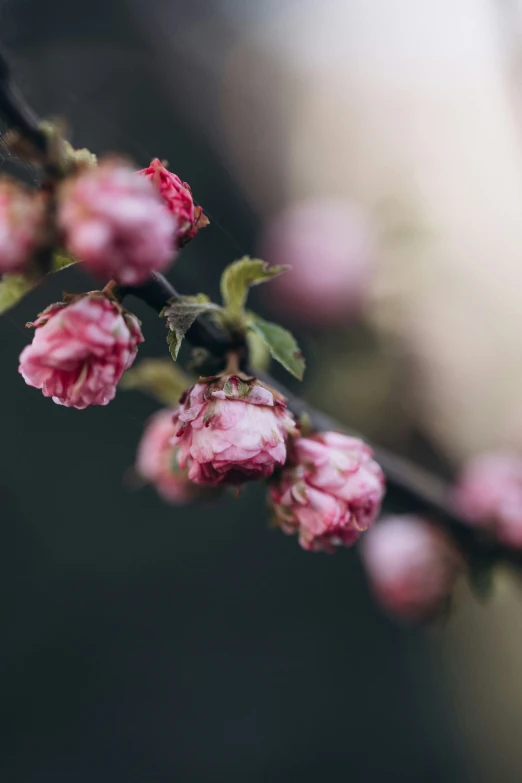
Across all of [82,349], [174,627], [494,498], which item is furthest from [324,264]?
[174,627]

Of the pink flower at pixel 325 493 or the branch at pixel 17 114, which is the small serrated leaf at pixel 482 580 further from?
the branch at pixel 17 114

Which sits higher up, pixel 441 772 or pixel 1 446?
pixel 1 446

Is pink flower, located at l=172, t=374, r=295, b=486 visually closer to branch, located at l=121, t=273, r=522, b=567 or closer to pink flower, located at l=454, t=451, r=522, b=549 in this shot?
branch, located at l=121, t=273, r=522, b=567

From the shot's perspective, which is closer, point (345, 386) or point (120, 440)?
point (345, 386)

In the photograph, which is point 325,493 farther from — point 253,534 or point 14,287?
point 253,534

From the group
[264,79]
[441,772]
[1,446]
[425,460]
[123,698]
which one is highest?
[264,79]

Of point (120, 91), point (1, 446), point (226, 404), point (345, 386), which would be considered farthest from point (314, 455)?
point (1, 446)

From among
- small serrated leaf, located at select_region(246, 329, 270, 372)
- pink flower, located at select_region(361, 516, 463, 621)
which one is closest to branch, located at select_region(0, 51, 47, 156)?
small serrated leaf, located at select_region(246, 329, 270, 372)

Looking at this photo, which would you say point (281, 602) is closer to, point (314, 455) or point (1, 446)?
point (1, 446)
